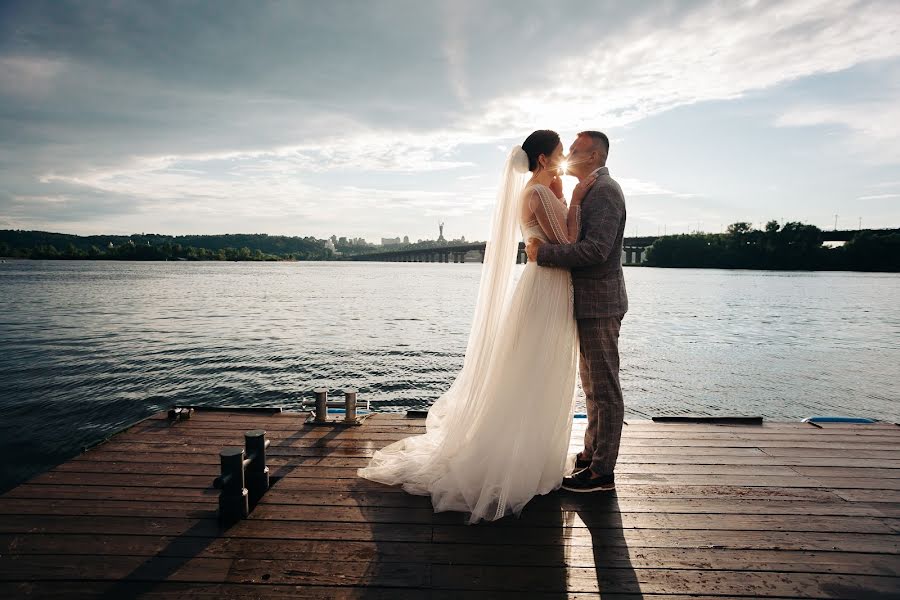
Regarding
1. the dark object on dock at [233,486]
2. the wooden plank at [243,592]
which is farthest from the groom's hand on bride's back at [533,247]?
the dark object on dock at [233,486]

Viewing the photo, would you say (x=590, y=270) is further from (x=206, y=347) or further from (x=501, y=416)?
(x=206, y=347)

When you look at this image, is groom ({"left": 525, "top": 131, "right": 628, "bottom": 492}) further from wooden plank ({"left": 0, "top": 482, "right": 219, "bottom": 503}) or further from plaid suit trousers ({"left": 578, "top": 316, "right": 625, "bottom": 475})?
wooden plank ({"left": 0, "top": 482, "right": 219, "bottom": 503})

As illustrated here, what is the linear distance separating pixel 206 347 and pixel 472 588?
643 inches

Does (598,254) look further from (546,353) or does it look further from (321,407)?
(321,407)

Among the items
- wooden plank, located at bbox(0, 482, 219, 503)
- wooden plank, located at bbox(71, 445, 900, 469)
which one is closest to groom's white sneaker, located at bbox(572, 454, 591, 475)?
wooden plank, located at bbox(71, 445, 900, 469)

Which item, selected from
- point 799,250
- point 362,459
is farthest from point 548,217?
point 799,250

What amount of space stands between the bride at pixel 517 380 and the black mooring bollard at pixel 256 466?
713 millimetres

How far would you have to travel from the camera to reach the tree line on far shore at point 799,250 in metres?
83.9

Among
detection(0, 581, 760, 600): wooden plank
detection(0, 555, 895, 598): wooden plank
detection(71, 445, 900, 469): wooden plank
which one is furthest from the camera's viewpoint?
detection(71, 445, 900, 469): wooden plank

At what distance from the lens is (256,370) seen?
44.0 feet

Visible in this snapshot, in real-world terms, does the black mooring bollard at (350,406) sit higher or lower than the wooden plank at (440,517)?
higher

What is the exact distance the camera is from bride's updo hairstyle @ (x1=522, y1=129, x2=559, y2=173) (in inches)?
139

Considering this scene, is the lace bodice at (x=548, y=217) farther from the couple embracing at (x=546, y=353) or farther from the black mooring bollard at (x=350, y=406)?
the black mooring bollard at (x=350, y=406)

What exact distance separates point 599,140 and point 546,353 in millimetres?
1565
